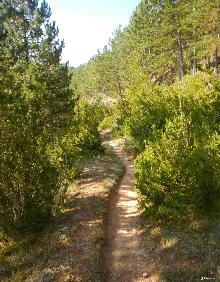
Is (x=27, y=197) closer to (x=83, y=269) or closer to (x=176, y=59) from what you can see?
(x=83, y=269)

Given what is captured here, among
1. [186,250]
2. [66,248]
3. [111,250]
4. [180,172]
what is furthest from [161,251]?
[66,248]

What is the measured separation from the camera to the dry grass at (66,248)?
9758mm

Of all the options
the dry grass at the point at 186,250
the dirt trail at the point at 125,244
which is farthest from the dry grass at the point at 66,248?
the dry grass at the point at 186,250

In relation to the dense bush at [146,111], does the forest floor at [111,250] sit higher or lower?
lower

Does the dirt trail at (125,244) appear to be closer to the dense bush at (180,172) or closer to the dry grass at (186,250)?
the dry grass at (186,250)

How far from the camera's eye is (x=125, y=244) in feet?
38.0

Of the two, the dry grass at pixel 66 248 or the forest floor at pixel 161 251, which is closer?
the forest floor at pixel 161 251

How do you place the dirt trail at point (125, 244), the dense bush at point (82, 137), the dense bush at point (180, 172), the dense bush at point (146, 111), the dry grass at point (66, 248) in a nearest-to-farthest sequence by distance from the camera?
the dry grass at point (66, 248), the dirt trail at point (125, 244), the dense bush at point (180, 172), the dense bush at point (82, 137), the dense bush at point (146, 111)

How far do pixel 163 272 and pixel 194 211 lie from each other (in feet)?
8.97

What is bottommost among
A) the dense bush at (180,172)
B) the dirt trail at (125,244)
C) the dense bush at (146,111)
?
the dirt trail at (125,244)

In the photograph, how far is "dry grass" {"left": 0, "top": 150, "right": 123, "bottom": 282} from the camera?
9.76 m

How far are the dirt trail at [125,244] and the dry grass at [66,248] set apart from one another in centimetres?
42

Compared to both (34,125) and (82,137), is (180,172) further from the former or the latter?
(82,137)

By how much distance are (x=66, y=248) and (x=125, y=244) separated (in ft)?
6.59
